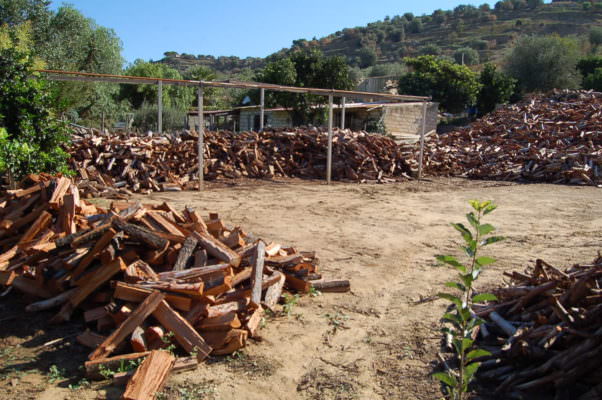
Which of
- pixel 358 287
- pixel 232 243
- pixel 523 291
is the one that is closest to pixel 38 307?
pixel 232 243

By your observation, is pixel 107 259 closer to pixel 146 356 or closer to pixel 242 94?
pixel 146 356

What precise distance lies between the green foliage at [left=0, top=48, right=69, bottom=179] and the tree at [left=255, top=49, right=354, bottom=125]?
20.6 metres

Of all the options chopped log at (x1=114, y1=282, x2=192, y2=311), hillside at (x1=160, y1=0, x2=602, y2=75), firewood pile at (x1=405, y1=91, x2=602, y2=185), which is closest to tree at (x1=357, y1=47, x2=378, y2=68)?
hillside at (x1=160, y1=0, x2=602, y2=75)

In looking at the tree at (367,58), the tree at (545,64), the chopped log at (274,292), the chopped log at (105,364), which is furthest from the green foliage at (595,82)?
the tree at (367,58)

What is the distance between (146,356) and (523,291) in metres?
3.21

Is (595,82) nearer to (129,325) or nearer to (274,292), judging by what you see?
(274,292)

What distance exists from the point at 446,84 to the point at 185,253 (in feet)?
Result: 104

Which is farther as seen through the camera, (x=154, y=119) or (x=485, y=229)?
(x=154, y=119)

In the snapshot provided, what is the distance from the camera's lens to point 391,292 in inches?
201

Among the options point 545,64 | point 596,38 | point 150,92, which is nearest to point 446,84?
point 545,64

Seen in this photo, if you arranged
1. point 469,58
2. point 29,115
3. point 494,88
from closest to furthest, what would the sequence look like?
point 29,115 < point 494,88 < point 469,58

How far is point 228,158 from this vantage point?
14.3 m

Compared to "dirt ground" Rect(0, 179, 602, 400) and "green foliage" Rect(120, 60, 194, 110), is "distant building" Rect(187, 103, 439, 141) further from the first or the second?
"dirt ground" Rect(0, 179, 602, 400)

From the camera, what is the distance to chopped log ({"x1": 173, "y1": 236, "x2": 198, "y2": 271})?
13.9ft
